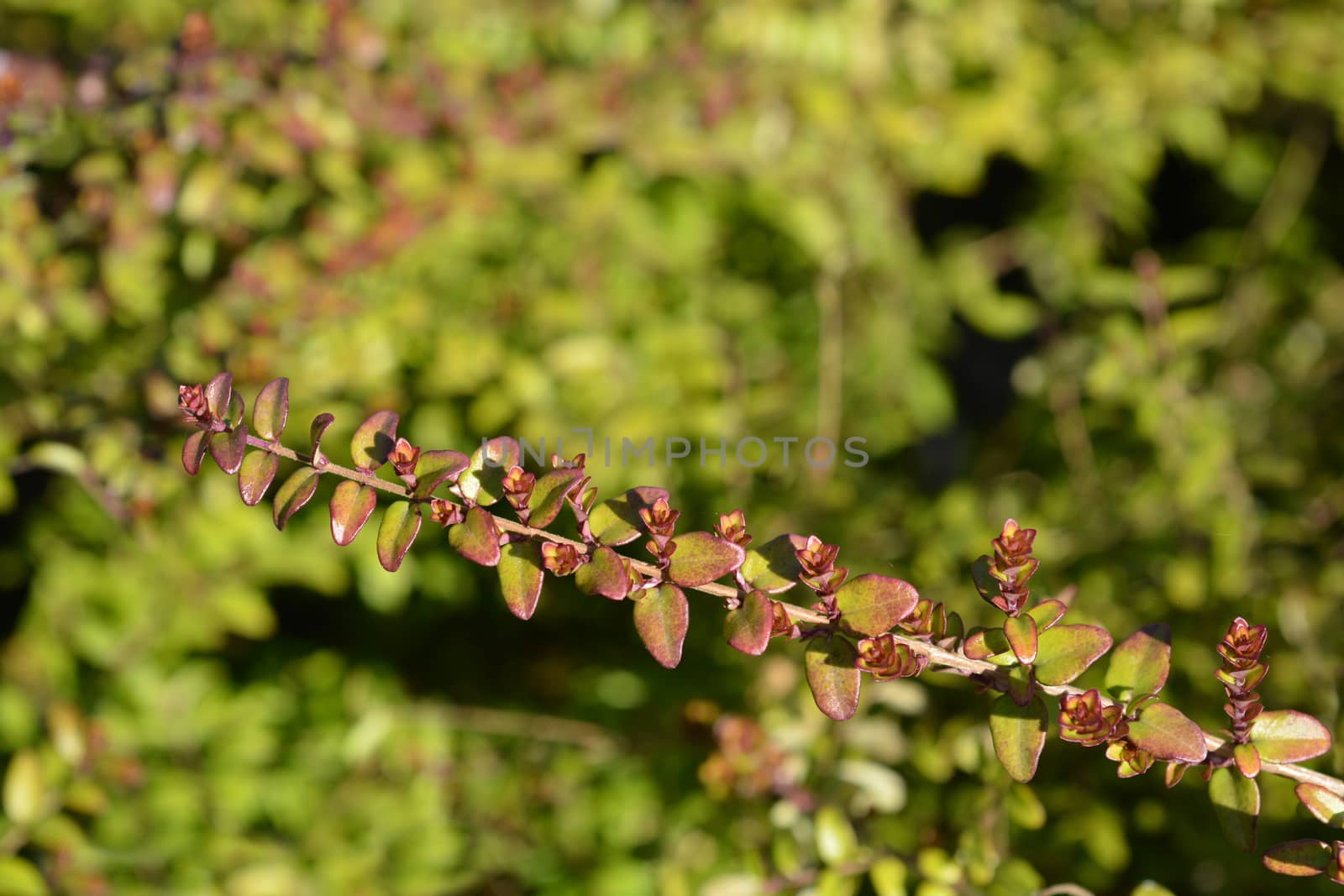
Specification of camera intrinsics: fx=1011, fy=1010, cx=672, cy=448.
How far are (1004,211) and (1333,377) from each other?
4.06 feet

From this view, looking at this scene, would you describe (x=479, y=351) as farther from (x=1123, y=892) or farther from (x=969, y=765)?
(x=1123, y=892)

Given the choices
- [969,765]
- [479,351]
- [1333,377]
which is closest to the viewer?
[969,765]

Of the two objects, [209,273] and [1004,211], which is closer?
[209,273]

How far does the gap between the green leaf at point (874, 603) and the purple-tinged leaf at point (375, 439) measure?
43cm

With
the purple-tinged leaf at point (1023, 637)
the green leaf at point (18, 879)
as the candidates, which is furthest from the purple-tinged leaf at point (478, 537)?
the green leaf at point (18, 879)

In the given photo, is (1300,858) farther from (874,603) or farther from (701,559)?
(701,559)

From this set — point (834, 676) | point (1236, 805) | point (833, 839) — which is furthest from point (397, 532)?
point (1236, 805)

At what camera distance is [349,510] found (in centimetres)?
90

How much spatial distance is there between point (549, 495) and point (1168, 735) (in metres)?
0.54

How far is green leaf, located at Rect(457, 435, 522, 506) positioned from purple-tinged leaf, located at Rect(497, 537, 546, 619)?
6 centimetres

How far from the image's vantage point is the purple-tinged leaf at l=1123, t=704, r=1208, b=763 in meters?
0.79

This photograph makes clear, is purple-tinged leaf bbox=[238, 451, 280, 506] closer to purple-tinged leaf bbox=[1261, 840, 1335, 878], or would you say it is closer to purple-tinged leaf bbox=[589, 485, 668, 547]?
purple-tinged leaf bbox=[589, 485, 668, 547]

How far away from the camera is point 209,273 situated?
1.67 meters

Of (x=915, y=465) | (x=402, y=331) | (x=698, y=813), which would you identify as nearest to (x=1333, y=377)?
(x=915, y=465)
